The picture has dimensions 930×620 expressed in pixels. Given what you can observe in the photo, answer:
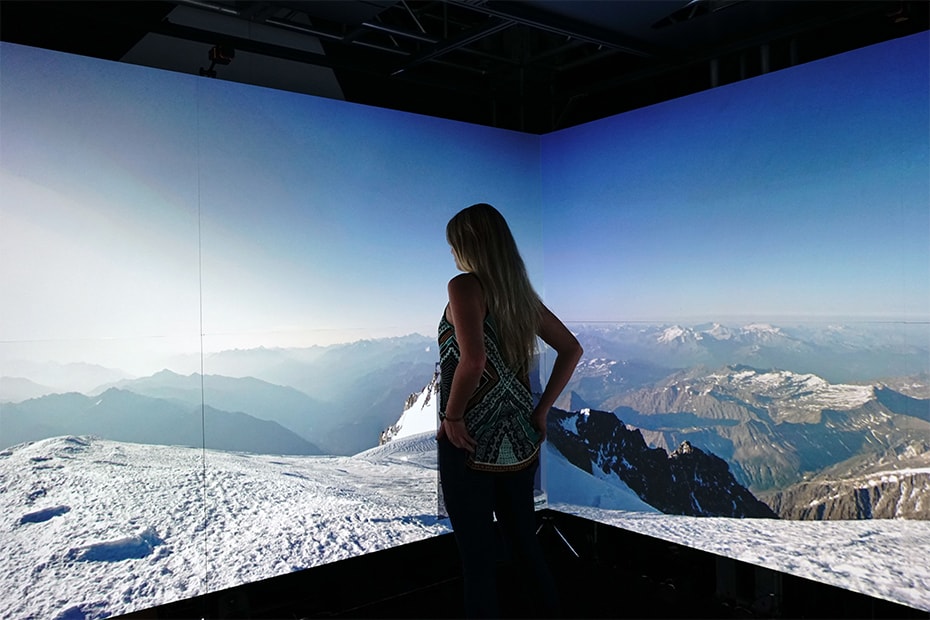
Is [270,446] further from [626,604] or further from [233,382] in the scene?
[626,604]

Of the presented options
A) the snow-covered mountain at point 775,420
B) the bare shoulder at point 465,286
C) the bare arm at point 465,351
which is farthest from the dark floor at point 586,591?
the bare shoulder at point 465,286

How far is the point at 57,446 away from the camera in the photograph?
2684 mm

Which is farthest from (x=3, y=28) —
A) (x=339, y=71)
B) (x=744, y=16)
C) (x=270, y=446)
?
(x=744, y=16)

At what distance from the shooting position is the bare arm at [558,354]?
7.32ft

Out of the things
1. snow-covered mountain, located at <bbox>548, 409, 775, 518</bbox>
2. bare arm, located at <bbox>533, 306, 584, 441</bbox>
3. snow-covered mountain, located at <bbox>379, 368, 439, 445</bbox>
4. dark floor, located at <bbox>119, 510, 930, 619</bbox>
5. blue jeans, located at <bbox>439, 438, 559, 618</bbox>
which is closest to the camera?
blue jeans, located at <bbox>439, 438, 559, 618</bbox>

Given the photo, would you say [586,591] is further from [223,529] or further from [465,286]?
[465,286]

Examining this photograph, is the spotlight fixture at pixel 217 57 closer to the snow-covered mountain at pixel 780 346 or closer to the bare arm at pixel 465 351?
the bare arm at pixel 465 351

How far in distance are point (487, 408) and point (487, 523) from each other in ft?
0.98

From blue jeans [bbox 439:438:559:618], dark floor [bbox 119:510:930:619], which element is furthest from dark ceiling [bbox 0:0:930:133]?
dark floor [bbox 119:510:930:619]

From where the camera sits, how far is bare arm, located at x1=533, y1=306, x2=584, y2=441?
2.23 metres

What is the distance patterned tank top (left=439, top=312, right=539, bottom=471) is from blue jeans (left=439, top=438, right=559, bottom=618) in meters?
0.04

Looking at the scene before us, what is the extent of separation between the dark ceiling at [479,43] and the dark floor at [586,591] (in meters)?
2.09

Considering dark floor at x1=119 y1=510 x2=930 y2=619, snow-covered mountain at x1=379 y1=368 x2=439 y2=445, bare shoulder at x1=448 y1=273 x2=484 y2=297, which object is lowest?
dark floor at x1=119 y1=510 x2=930 y2=619

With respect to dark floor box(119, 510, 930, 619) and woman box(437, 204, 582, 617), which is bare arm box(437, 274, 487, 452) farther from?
dark floor box(119, 510, 930, 619)
